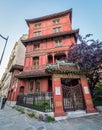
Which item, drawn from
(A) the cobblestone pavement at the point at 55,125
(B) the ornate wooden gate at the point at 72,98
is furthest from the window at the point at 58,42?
(A) the cobblestone pavement at the point at 55,125

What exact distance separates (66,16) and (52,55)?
9.50m

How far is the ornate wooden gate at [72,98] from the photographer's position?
29.0 ft

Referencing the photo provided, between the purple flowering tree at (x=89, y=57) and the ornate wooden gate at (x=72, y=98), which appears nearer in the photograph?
the ornate wooden gate at (x=72, y=98)

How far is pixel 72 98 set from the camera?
350 inches

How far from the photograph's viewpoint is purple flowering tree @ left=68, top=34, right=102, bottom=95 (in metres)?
11.2

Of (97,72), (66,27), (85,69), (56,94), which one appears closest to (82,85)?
(85,69)

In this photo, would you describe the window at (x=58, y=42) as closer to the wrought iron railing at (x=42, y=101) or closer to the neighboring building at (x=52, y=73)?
the neighboring building at (x=52, y=73)

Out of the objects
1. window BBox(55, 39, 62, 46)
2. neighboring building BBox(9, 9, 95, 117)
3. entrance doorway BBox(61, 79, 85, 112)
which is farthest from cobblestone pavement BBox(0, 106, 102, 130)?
window BBox(55, 39, 62, 46)

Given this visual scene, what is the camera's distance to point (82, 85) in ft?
32.1

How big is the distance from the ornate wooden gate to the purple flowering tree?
2.40 metres

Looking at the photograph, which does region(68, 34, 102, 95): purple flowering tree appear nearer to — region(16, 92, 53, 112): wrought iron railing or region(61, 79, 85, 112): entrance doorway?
region(61, 79, 85, 112): entrance doorway

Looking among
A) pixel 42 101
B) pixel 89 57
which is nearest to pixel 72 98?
pixel 42 101

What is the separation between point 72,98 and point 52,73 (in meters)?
2.68

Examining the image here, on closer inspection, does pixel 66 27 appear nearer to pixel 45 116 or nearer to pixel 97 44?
pixel 97 44
